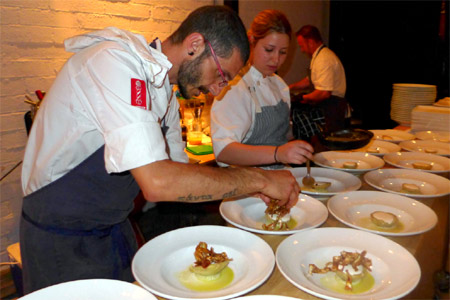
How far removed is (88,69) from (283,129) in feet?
4.96

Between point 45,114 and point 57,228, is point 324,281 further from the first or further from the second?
point 45,114

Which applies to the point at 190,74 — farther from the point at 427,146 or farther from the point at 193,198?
the point at 427,146

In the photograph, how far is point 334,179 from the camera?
1.85 m

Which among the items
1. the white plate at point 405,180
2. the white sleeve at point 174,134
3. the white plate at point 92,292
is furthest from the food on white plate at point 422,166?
the white plate at point 92,292

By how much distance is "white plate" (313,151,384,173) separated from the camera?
79.3 inches

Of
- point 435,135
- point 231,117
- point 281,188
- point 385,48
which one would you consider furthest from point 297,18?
point 281,188

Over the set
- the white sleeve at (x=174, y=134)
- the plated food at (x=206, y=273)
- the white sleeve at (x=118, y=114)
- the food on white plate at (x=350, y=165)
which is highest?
the white sleeve at (x=118, y=114)

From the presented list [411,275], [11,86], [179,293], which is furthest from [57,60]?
[411,275]

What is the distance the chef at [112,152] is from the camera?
3.44ft

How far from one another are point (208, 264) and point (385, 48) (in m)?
6.25

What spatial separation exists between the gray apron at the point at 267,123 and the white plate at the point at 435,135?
1164mm

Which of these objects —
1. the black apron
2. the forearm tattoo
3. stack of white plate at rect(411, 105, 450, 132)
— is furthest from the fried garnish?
stack of white plate at rect(411, 105, 450, 132)

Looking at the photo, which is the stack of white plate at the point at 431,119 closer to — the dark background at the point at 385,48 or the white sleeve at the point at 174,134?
the white sleeve at the point at 174,134

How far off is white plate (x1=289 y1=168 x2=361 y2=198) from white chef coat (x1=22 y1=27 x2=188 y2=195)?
803mm
